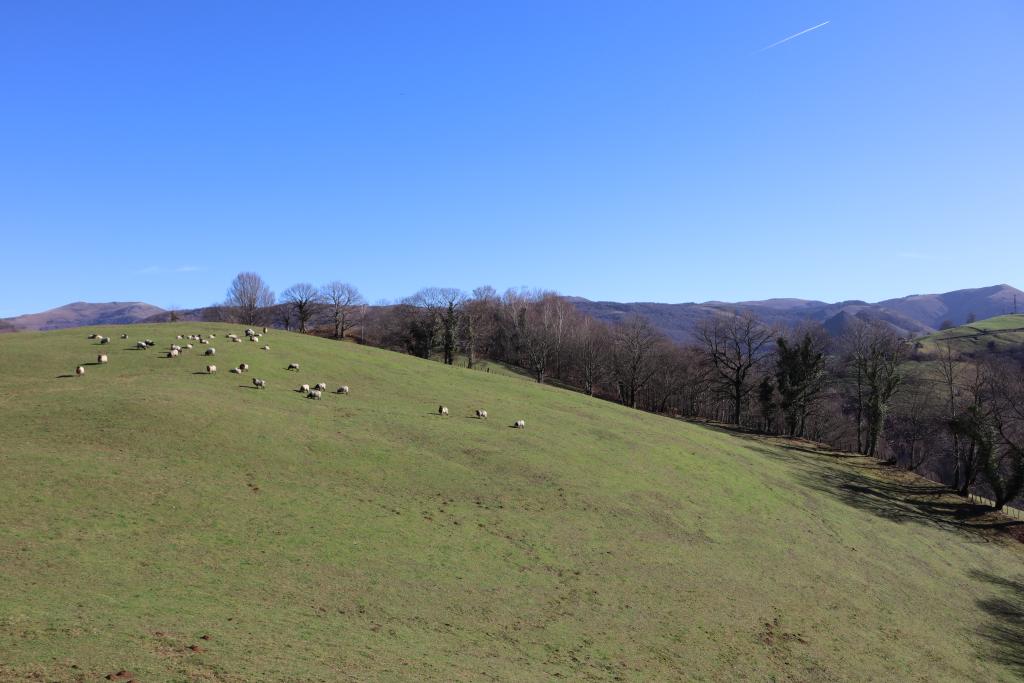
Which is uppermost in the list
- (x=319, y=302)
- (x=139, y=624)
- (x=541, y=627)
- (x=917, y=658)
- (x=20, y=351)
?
(x=319, y=302)

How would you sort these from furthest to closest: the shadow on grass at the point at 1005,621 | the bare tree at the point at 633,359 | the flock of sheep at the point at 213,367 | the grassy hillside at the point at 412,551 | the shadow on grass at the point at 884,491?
1. the bare tree at the point at 633,359
2. the shadow on grass at the point at 884,491
3. the flock of sheep at the point at 213,367
4. the shadow on grass at the point at 1005,621
5. the grassy hillside at the point at 412,551

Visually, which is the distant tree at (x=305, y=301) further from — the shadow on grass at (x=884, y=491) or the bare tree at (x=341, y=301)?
the shadow on grass at (x=884, y=491)

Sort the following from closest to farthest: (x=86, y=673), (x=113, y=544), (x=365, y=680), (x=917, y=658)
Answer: (x=86, y=673)
(x=365, y=680)
(x=113, y=544)
(x=917, y=658)

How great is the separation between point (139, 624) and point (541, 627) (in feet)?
42.6

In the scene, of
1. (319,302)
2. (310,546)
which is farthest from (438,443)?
(319,302)

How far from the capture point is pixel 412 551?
963 inches

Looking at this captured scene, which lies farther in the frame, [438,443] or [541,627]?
[438,443]

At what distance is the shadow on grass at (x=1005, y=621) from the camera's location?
100 ft

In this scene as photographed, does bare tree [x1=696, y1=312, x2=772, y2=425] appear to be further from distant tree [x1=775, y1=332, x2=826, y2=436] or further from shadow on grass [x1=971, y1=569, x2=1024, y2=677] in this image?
shadow on grass [x1=971, y1=569, x2=1024, y2=677]

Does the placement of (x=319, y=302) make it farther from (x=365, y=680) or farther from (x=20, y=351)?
(x=365, y=680)

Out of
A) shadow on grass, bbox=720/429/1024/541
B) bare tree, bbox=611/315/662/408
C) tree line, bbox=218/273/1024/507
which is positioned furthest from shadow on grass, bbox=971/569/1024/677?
bare tree, bbox=611/315/662/408

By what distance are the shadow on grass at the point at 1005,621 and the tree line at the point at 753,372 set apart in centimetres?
2230

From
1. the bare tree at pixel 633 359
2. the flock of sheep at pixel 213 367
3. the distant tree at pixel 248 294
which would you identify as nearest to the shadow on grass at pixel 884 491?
the flock of sheep at pixel 213 367

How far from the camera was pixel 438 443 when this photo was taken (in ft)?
124
